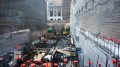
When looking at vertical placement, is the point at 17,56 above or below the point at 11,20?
below

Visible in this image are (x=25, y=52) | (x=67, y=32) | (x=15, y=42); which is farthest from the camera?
(x=67, y=32)

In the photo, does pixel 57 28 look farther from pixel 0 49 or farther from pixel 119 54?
pixel 119 54

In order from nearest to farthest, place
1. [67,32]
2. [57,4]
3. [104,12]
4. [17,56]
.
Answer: [104,12]
[17,56]
[67,32]
[57,4]

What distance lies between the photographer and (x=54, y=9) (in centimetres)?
5662

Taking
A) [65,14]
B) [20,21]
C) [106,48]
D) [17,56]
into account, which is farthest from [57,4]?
[106,48]

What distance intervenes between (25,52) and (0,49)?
7.40 ft

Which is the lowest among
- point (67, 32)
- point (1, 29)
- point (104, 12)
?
point (67, 32)

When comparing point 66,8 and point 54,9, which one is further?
point 54,9

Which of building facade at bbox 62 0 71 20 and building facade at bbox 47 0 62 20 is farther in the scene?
building facade at bbox 47 0 62 20

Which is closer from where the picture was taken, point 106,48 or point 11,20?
point 106,48

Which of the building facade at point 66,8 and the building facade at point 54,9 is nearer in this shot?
the building facade at point 66,8

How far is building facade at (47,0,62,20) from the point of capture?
56.0 m

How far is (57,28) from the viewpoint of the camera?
117ft

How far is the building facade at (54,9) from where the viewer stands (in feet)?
184
